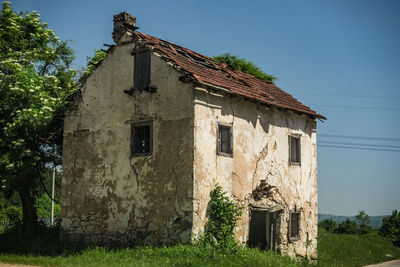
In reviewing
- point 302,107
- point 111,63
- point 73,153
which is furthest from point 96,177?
point 302,107

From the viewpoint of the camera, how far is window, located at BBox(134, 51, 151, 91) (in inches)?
575

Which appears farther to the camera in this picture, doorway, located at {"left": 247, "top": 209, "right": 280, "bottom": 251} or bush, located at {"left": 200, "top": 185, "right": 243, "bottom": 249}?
doorway, located at {"left": 247, "top": 209, "right": 280, "bottom": 251}

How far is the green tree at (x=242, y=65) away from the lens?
19953 mm

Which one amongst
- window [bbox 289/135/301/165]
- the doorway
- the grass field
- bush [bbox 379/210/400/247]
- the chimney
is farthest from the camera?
bush [bbox 379/210/400/247]

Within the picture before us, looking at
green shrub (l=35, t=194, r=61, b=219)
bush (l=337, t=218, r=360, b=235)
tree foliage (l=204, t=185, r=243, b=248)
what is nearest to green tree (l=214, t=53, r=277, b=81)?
tree foliage (l=204, t=185, r=243, b=248)

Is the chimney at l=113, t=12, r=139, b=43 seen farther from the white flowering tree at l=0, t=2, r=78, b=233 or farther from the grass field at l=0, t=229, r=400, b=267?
the grass field at l=0, t=229, r=400, b=267

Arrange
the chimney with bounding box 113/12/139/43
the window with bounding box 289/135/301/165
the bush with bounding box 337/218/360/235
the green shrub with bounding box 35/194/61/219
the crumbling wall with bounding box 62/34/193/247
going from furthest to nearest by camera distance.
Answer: the green shrub with bounding box 35/194/61/219 < the bush with bounding box 337/218/360/235 < the window with bounding box 289/135/301/165 < the chimney with bounding box 113/12/139/43 < the crumbling wall with bounding box 62/34/193/247

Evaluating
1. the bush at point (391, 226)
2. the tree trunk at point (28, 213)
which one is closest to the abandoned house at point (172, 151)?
the tree trunk at point (28, 213)

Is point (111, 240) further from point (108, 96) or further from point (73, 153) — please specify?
point (108, 96)

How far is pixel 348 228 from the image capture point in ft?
104

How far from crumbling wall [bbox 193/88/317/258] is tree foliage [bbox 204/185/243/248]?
26 cm

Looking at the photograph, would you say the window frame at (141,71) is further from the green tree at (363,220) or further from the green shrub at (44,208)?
the green shrub at (44,208)

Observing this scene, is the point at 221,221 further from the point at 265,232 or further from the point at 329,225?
the point at 329,225

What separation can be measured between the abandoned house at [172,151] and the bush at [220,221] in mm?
262
